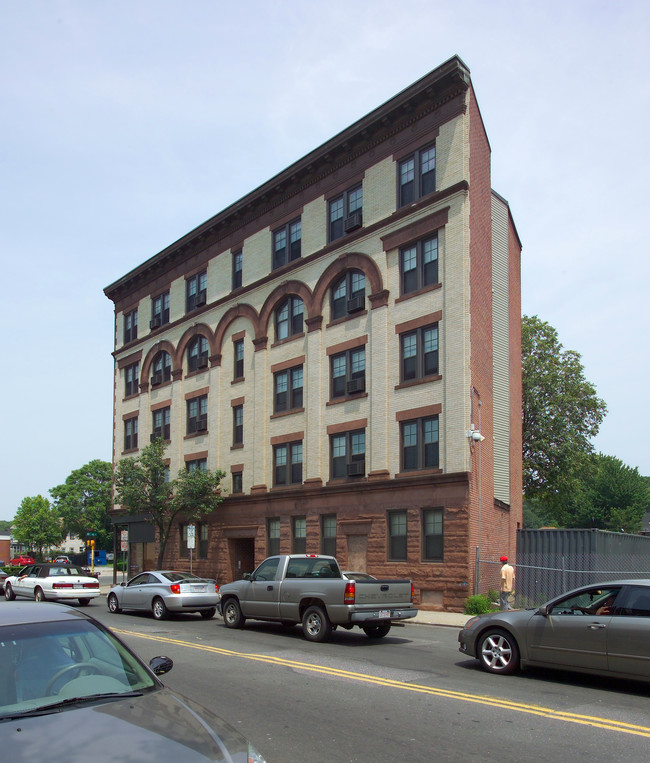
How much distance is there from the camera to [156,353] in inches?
1721

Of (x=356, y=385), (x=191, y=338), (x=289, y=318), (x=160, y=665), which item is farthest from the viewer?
(x=191, y=338)

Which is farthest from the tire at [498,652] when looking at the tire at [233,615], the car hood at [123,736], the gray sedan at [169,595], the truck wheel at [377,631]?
the gray sedan at [169,595]

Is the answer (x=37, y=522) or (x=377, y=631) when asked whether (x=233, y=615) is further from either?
(x=37, y=522)

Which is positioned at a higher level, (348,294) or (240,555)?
(348,294)

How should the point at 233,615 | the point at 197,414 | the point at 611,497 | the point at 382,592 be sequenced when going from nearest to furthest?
the point at 382,592 → the point at 233,615 → the point at 197,414 → the point at 611,497

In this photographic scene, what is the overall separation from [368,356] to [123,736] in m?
25.8

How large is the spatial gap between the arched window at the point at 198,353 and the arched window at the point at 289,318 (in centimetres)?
593

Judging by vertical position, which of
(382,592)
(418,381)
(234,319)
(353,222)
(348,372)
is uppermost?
(353,222)

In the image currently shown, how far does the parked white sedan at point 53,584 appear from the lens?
27906 mm

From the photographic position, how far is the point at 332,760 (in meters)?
7.26

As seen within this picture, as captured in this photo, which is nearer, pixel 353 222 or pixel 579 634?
pixel 579 634

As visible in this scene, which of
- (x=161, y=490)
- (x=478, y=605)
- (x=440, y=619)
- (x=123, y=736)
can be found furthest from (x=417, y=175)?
(x=123, y=736)

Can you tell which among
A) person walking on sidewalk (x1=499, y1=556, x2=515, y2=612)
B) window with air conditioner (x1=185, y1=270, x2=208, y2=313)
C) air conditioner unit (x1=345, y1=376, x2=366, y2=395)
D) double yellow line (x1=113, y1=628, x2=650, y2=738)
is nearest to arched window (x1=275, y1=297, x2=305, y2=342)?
air conditioner unit (x1=345, y1=376, x2=366, y2=395)

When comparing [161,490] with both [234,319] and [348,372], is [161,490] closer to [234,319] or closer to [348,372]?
[234,319]
